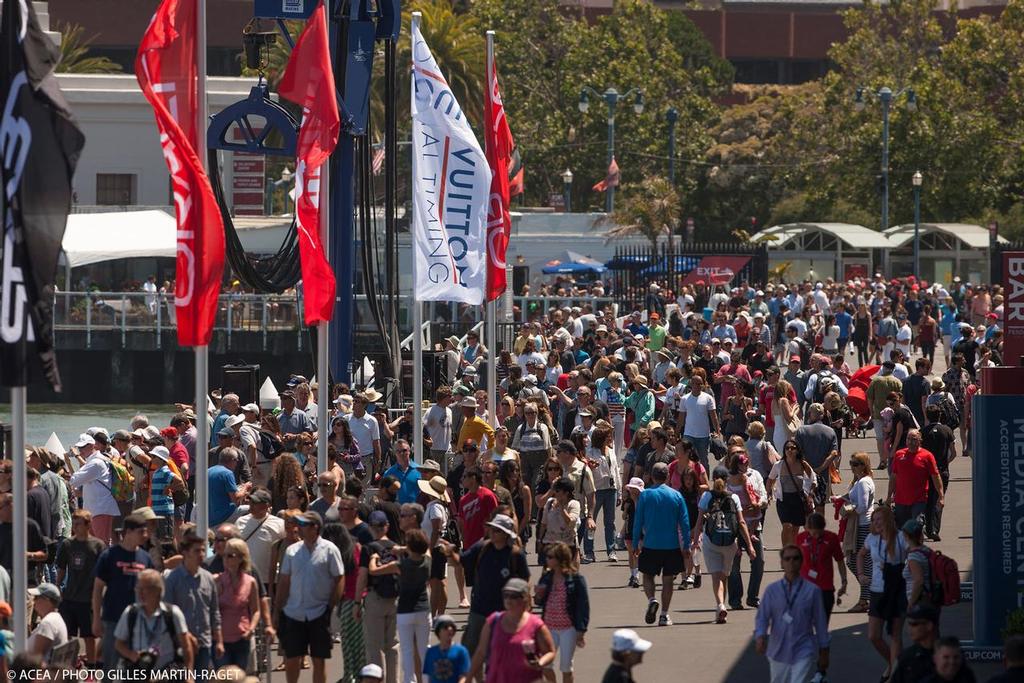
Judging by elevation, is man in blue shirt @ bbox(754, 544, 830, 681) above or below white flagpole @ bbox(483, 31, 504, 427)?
below

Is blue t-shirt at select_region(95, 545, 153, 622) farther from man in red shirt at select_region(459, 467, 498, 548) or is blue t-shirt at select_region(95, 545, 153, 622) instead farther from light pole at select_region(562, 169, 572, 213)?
light pole at select_region(562, 169, 572, 213)

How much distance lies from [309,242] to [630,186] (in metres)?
61.2

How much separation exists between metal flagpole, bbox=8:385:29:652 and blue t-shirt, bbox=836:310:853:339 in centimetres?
2739

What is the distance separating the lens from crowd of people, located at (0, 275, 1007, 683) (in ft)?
37.8

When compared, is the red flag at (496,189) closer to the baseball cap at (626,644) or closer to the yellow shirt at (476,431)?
the yellow shirt at (476,431)

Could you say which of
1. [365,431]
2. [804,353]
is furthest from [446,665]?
[804,353]

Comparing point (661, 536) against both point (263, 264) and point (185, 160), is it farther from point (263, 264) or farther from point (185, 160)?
point (263, 264)

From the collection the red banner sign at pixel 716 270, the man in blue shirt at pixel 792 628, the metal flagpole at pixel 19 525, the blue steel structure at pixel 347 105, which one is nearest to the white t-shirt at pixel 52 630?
the metal flagpole at pixel 19 525

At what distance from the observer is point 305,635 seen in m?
12.7

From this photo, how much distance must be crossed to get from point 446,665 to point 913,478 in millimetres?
7719

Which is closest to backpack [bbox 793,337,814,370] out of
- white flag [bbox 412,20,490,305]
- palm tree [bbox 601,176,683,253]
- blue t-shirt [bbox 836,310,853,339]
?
blue t-shirt [bbox 836,310,853,339]

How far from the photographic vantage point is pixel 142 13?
292 ft

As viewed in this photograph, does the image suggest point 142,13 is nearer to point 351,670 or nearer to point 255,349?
point 255,349

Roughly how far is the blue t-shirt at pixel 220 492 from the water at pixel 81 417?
27.1 meters
